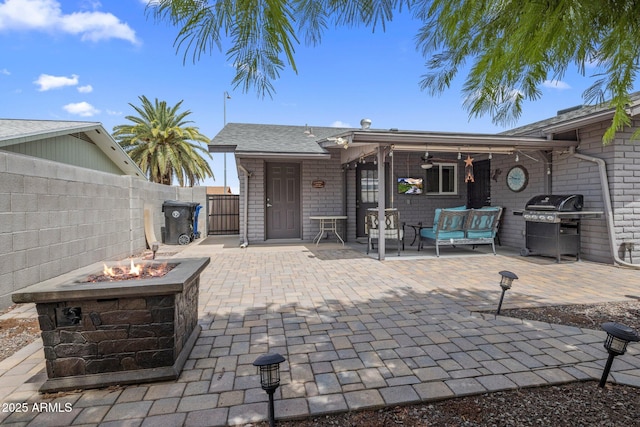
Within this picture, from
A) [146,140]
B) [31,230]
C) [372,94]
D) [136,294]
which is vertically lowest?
[136,294]

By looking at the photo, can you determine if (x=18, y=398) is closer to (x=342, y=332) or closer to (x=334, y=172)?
(x=342, y=332)

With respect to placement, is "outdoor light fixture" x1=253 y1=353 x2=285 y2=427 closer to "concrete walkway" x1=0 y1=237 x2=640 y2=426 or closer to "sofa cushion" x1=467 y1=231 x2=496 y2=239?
"concrete walkway" x1=0 y1=237 x2=640 y2=426

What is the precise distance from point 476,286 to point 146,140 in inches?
623

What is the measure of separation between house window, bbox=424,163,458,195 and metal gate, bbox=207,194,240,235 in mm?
6638

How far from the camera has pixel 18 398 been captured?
74.4 inches

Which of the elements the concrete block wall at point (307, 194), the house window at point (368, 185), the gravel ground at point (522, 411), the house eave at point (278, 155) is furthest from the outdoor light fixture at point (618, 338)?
the house window at point (368, 185)

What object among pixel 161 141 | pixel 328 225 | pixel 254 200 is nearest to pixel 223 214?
pixel 254 200

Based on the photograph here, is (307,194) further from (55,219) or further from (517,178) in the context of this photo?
(55,219)

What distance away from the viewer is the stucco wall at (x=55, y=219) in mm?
3371

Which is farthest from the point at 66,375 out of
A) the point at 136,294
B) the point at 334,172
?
the point at 334,172

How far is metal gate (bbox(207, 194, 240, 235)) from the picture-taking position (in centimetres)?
1140

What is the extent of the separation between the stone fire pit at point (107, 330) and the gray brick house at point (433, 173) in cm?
439

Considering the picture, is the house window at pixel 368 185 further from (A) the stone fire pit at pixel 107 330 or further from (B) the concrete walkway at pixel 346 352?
(A) the stone fire pit at pixel 107 330

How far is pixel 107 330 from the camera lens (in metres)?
1.99
